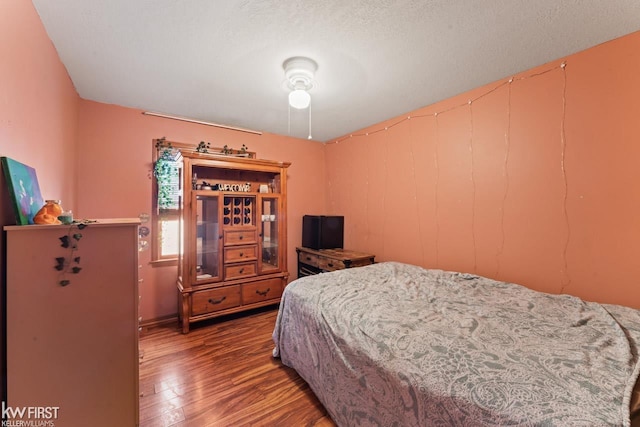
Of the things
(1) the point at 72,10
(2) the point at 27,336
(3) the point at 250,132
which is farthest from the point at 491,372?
(3) the point at 250,132

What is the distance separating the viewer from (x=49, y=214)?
1.15 meters

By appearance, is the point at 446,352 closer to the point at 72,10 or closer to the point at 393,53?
the point at 393,53

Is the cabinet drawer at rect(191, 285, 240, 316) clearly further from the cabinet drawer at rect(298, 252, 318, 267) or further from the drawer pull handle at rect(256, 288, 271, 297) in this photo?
the cabinet drawer at rect(298, 252, 318, 267)

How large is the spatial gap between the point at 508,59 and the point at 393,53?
0.85 m

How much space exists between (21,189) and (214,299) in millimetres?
1885

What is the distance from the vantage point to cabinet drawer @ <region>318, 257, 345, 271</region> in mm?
2864

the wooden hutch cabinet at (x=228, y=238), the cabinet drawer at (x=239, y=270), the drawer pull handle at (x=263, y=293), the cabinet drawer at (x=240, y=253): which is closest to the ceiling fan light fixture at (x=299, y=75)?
the wooden hutch cabinet at (x=228, y=238)

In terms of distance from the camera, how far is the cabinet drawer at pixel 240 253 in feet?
9.07

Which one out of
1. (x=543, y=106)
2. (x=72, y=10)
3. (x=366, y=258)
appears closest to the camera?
(x=72, y=10)

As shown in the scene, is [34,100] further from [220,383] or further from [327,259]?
[327,259]

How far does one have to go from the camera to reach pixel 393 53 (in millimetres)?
1715

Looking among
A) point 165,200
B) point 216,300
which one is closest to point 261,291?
point 216,300

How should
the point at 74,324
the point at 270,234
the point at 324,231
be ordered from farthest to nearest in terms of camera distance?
the point at 324,231 < the point at 270,234 < the point at 74,324

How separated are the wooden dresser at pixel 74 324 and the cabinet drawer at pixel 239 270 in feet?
5.29
